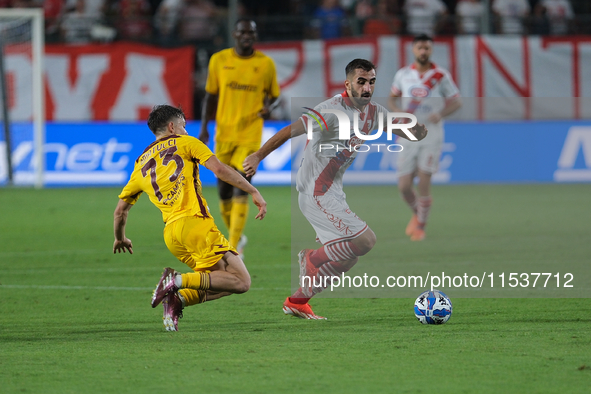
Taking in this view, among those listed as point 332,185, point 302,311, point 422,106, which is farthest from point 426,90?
point 302,311

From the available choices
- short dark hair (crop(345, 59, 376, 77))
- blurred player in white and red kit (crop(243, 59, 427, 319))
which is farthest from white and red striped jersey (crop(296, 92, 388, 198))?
short dark hair (crop(345, 59, 376, 77))

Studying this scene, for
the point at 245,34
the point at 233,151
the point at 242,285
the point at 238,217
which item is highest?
the point at 245,34

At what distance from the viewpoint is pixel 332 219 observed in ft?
19.2

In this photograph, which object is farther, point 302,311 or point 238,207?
point 238,207

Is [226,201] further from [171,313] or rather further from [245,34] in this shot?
[171,313]

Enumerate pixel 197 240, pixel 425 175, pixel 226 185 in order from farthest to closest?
pixel 425 175 → pixel 226 185 → pixel 197 240

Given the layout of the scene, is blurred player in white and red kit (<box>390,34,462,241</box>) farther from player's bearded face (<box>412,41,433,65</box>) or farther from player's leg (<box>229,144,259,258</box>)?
player's leg (<box>229,144,259,258</box>)

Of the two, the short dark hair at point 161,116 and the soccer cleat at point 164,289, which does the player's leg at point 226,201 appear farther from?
the soccer cleat at point 164,289

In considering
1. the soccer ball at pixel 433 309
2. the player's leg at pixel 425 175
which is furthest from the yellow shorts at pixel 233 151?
the soccer ball at pixel 433 309

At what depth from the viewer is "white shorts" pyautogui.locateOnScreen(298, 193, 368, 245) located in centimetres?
582

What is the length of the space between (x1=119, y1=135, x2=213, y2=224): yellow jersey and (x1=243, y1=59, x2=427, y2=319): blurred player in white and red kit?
763 millimetres

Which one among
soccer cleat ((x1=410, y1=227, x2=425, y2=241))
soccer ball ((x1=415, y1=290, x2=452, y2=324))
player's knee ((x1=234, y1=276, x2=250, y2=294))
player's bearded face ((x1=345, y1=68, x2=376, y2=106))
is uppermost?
player's bearded face ((x1=345, y1=68, x2=376, y2=106))

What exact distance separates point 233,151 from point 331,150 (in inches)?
122

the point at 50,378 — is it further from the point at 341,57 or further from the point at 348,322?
the point at 341,57
